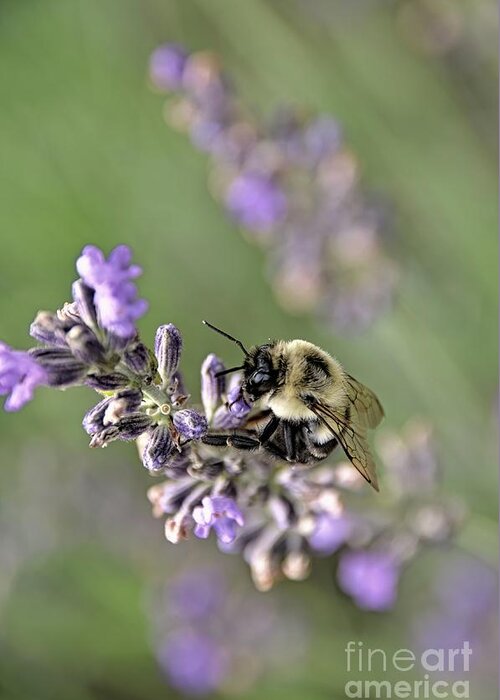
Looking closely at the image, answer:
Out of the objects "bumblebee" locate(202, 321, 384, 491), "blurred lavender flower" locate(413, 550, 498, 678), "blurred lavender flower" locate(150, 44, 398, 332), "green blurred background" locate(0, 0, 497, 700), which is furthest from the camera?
"green blurred background" locate(0, 0, 497, 700)

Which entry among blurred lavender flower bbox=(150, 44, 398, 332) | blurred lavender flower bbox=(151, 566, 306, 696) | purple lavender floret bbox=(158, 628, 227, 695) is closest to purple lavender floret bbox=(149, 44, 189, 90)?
blurred lavender flower bbox=(150, 44, 398, 332)

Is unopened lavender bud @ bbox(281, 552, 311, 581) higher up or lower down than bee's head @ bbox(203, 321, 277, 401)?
lower down

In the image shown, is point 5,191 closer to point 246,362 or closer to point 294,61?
point 294,61

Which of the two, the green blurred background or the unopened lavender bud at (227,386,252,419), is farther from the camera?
the green blurred background

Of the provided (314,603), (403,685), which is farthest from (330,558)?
(403,685)

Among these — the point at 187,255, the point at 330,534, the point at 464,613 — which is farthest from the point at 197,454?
the point at 187,255

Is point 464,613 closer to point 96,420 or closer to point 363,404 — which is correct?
point 363,404

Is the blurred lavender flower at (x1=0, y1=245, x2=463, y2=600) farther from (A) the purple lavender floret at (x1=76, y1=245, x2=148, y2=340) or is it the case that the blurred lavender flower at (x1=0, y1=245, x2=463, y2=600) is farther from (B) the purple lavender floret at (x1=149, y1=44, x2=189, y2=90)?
(B) the purple lavender floret at (x1=149, y1=44, x2=189, y2=90)

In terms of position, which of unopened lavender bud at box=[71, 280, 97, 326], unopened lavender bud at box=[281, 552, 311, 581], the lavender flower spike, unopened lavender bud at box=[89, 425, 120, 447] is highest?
unopened lavender bud at box=[71, 280, 97, 326]

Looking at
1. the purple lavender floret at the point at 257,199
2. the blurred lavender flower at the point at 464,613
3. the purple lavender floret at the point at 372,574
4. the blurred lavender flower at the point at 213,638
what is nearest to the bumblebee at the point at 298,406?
the purple lavender floret at the point at 372,574
